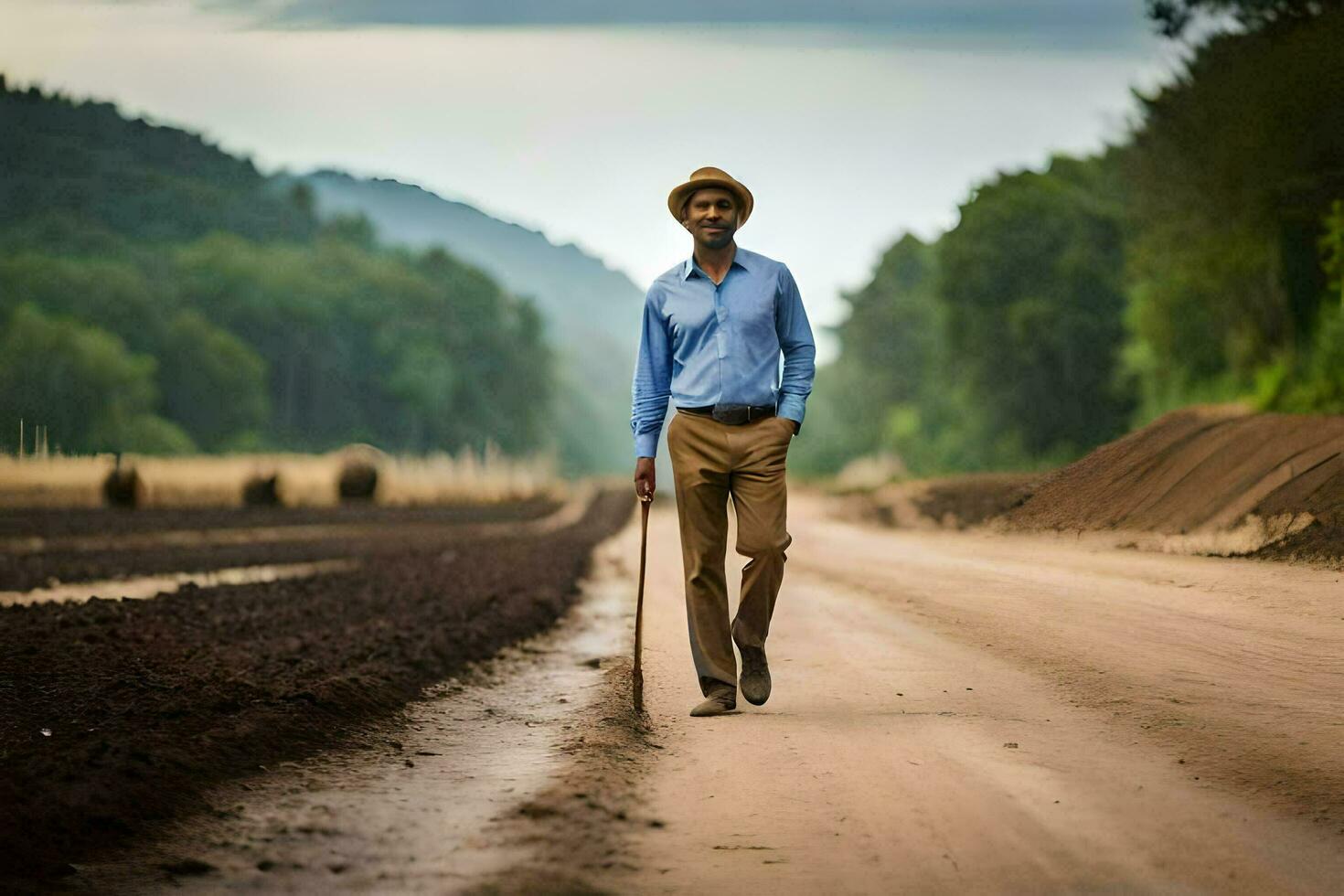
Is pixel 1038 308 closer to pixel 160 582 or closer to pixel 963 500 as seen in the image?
pixel 160 582

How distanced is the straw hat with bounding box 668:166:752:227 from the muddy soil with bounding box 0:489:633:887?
10.1 ft

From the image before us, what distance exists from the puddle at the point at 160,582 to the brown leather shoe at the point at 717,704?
753 cm

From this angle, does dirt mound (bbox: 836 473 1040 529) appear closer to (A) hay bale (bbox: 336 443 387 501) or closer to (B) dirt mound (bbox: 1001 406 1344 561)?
(B) dirt mound (bbox: 1001 406 1344 561)

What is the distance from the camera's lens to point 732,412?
6.48 metres

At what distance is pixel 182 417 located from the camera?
44.8 meters

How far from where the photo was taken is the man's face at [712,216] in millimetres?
6469

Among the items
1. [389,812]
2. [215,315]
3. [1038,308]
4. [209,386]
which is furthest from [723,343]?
[215,315]

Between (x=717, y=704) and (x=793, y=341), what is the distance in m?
1.72

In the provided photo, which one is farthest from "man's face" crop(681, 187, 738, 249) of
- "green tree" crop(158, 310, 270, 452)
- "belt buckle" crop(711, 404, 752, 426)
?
"green tree" crop(158, 310, 270, 452)

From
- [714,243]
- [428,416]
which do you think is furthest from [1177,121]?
[428,416]

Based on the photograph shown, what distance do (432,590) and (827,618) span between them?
16.7ft

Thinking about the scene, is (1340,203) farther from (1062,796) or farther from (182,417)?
(182,417)

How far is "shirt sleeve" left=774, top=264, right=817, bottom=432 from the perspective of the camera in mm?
6555

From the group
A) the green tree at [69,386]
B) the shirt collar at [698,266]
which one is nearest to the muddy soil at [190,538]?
the green tree at [69,386]
